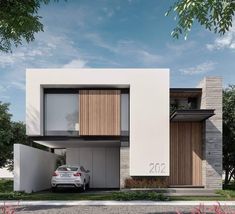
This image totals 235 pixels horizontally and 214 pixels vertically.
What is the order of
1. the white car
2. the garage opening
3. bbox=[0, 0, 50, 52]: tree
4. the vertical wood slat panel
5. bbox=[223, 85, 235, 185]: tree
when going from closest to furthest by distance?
bbox=[0, 0, 50, 52]: tree < the vertical wood slat panel < the white car < bbox=[223, 85, 235, 185]: tree < the garage opening

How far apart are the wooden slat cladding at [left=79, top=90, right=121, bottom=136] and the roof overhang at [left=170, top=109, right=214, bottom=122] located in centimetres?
258

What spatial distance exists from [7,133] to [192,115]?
1299cm

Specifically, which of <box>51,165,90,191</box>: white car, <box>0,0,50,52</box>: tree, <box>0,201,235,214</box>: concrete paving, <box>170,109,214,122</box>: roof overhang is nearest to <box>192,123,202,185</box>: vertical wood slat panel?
<box>170,109,214,122</box>: roof overhang

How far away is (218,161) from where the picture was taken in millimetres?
20891

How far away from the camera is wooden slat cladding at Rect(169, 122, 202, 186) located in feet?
70.2

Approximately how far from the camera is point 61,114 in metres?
21.8

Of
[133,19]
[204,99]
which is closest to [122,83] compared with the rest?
[204,99]

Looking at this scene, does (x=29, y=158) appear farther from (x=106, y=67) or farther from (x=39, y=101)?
(x=106, y=67)

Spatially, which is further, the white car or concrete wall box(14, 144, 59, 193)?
the white car

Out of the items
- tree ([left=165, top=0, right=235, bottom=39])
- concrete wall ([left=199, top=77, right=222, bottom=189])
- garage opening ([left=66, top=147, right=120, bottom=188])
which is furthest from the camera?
garage opening ([left=66, top=147, right=120, bottom=188])

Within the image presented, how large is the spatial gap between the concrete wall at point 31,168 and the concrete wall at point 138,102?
4.59ft

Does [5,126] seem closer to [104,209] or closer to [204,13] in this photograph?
[104,209]

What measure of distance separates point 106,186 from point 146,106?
7.91 m

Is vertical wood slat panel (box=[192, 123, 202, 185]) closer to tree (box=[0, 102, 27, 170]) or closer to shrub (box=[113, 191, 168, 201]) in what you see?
shrub (box=[113, 191, 168, 201])
